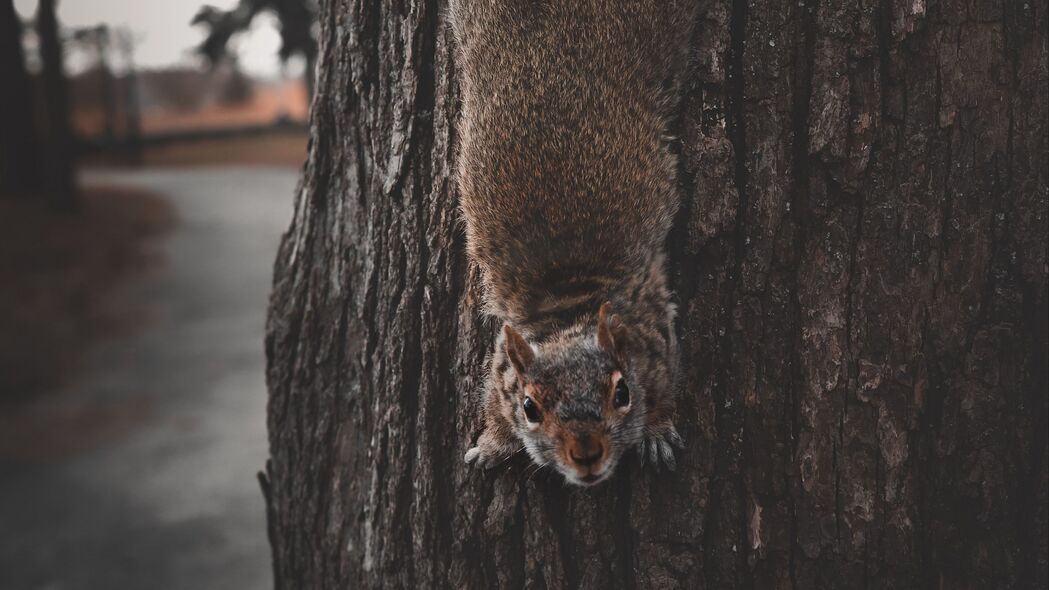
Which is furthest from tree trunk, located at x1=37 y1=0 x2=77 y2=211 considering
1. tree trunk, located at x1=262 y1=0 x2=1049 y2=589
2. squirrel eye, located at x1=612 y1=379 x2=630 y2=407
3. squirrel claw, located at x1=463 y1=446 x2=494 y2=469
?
squirrel eye, located at x1=612 y1=379 x2=630 y2=407

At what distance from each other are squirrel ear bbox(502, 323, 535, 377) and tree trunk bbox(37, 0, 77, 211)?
884cm

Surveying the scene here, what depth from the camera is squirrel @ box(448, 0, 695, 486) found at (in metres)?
1.60

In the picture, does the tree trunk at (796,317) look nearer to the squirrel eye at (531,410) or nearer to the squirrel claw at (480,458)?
the squirrel claw at (480,458)

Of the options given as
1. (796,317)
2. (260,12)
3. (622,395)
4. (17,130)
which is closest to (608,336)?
(622,395)

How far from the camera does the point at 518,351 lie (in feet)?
5.29

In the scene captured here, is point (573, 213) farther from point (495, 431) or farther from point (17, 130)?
point (17, 130)

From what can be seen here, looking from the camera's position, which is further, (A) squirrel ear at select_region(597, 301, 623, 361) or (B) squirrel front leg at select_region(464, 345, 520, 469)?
(B) squirrel front leg at select_region(464, 345, 520, 469)

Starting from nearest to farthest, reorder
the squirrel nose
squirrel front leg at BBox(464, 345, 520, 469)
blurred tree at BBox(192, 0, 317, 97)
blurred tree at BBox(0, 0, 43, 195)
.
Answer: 1. the squirrel nose
2. squirrel front leg at BBox(464, 345, 520, 469)
3. blurred tree at BBox(192, 0, 317, 97)
4. blurred tree at BBox(0, 0, 43, 195)

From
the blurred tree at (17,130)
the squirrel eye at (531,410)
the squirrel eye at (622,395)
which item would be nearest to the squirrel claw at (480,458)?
the squirrel eye at (531,410)

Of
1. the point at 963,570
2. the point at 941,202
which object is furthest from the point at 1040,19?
the point at 963,570

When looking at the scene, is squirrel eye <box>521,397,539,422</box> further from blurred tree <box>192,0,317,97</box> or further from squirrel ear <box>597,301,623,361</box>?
blurred tree <box>192,0,317,97</box>

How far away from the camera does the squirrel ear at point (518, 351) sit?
5.27ft

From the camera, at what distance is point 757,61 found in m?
1.53

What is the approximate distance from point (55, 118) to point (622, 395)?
918 centimetres
